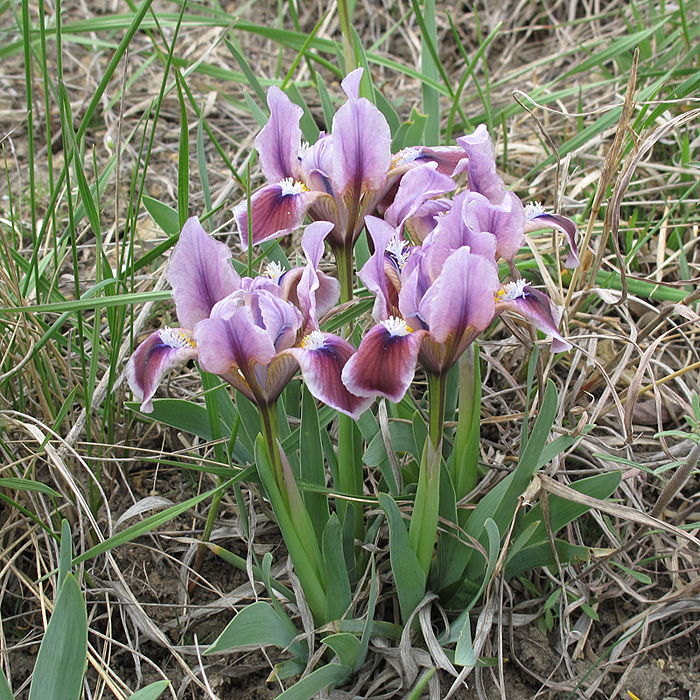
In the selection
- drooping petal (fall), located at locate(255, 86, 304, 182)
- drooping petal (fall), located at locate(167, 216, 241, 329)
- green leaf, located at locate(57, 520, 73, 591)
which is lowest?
green leaf, located at locate(57, 520, 73, 591)

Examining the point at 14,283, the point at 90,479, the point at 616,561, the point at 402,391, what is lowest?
the point at 616,561

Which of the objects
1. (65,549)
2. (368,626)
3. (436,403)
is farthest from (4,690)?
(436,403)

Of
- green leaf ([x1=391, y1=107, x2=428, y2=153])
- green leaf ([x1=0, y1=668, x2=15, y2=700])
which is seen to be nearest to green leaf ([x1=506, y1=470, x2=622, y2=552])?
green leaf ([x1=0, y1=668, x2=15, y2=700])

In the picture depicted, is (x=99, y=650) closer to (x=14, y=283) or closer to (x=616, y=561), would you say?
(x=14, y=283)

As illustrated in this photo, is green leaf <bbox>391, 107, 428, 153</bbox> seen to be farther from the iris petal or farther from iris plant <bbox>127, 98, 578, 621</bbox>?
the iris petal

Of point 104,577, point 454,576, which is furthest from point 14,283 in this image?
point 454,576
